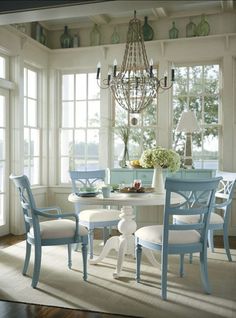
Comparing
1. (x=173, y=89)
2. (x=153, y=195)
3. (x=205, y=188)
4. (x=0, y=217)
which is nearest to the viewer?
(x=205, y=188)

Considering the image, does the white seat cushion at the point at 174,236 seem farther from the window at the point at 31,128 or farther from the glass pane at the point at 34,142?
the glass pane at the point at 34,142

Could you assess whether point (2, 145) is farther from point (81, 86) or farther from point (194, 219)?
point (194, 219)

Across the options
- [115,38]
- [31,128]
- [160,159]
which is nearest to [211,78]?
[115,38]

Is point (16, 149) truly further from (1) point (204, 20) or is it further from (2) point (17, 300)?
(1) point (204, 20)

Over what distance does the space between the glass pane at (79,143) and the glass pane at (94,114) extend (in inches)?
8.4

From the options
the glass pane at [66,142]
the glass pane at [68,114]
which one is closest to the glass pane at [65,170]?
the glass pane at [66,142]

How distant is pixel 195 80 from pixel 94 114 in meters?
1.69

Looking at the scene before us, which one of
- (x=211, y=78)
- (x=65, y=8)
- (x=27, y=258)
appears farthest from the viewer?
(x=211, y=78)

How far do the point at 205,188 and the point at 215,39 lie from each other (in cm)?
323

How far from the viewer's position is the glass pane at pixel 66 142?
6602 mm

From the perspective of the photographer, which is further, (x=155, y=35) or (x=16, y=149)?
(x=155, y=35)

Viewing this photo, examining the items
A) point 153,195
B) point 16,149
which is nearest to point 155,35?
point 16,149

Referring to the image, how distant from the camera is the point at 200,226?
3.37 meters

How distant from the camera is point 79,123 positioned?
21.5ft
